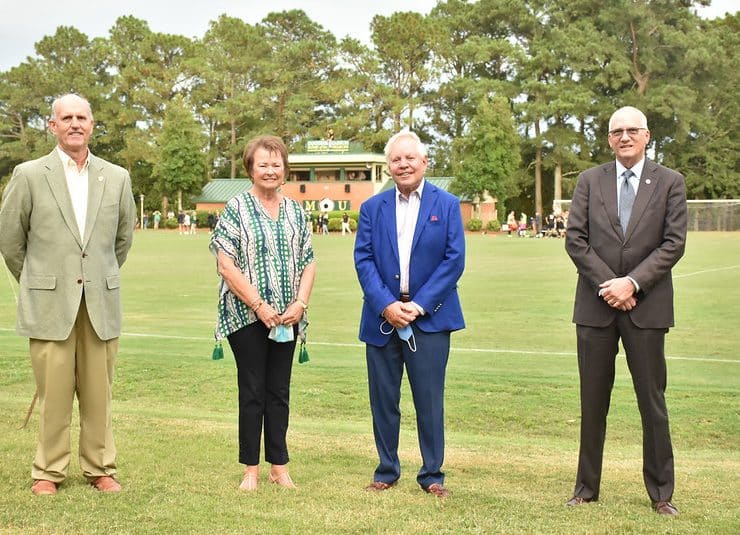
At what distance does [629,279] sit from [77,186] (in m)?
3.04

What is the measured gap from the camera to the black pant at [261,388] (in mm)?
5773

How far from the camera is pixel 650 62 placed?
241ft

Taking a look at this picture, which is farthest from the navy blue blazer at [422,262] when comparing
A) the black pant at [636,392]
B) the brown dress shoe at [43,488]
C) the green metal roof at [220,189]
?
the green metal roof at [220,189]

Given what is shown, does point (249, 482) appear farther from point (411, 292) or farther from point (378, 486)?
point (411, 292)

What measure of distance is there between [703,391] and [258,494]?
619cm

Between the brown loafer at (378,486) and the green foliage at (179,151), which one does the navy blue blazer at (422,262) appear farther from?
the green foliage at (179,151)

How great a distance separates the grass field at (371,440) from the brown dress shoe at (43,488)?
84 mm

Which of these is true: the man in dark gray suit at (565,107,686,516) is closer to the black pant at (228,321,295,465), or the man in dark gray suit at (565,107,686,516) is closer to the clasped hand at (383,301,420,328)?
the clasped hand at (383,301,420,328)

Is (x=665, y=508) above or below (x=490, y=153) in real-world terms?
below

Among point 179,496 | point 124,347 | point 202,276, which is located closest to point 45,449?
point 179,496

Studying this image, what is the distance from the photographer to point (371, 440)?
7.48 meters

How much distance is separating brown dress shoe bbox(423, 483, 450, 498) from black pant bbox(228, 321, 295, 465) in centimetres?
87

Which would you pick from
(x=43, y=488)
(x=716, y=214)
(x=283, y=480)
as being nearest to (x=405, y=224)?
(x=283, y=480)

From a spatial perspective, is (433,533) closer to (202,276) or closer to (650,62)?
(202,276)
